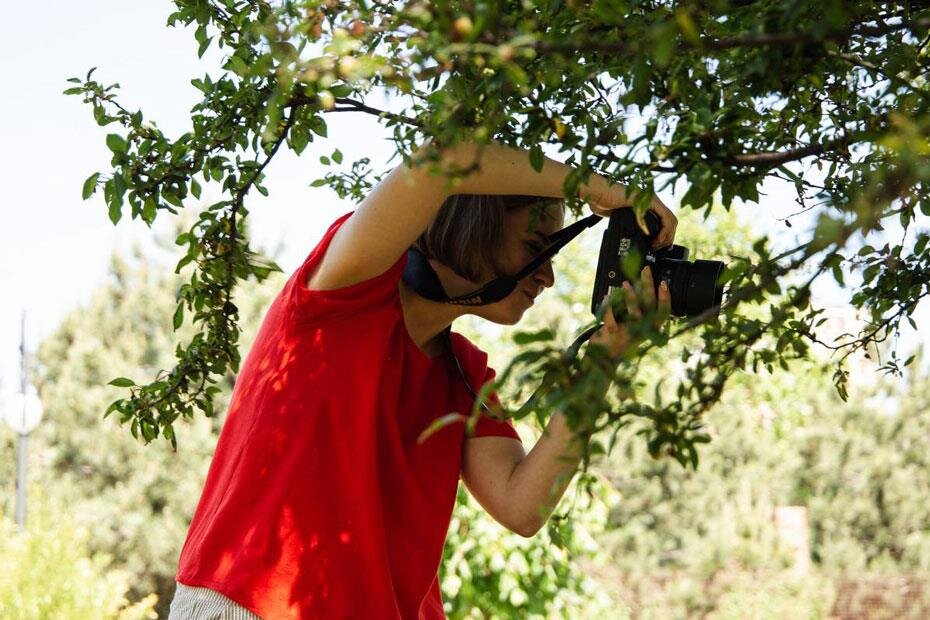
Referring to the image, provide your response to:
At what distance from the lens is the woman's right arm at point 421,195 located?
1.42m

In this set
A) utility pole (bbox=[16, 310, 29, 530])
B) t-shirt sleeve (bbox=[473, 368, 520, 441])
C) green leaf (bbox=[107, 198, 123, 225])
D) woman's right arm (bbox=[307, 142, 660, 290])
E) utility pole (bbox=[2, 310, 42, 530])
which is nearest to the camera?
woman's right arm (bbox=[307, 142, 660, 290])

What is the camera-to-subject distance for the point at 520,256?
1.73 meters

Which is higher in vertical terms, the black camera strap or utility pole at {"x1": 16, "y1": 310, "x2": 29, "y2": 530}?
utility pole at {"x1": 16, "y1": 310, "x2": 29, "y2": 530}

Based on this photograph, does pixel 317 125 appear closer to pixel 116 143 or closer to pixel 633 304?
pixel 116 143

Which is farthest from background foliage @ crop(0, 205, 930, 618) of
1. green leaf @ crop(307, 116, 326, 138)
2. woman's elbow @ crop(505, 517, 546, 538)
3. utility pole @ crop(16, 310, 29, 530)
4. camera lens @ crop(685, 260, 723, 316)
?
camera lens @ crop(685, 260, 723, 316)

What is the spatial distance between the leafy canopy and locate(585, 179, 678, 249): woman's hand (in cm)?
4

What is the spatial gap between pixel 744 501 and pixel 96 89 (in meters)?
9.12

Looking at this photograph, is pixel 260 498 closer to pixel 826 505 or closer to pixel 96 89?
A: pixel 96 89

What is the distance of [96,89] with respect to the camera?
1688 mm

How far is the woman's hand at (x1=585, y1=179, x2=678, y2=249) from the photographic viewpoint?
147cm

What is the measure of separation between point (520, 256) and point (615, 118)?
13.9 inches

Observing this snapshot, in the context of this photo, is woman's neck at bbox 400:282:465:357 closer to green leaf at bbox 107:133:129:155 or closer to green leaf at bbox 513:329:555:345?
green leaf at bbox 107:133:129:155

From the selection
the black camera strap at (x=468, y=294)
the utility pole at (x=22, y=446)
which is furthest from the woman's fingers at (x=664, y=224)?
the utility pole at (x=22, y=446)

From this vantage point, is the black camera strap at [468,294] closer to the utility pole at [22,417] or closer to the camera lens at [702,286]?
the camera lens at [702,286]
